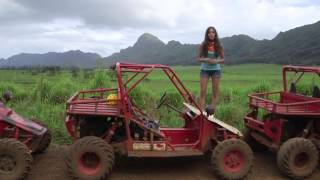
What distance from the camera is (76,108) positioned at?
308 inches

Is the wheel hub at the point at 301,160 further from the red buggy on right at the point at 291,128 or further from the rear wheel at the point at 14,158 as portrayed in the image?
the rear wheel at the point at 14,158

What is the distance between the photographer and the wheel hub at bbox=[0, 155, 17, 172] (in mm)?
7250

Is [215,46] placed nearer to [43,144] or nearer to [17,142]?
[43,144]

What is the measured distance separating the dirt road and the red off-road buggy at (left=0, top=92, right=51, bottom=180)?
32cm

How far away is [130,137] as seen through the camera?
7.79 metres

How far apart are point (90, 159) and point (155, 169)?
125 centimetres

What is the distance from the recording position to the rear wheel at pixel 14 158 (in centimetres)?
720

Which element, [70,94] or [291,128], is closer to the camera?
[291,128]

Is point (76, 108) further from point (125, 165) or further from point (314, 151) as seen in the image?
point (314, 151)

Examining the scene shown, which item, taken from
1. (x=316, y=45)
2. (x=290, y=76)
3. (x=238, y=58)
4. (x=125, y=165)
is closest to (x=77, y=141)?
(x=125, y=165)

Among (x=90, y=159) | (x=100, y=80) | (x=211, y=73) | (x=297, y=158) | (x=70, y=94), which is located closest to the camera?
(x=90, y=159)

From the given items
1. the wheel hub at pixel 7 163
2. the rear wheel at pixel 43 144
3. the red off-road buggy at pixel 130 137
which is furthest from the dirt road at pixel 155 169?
the wheel hub at pixel 7 163

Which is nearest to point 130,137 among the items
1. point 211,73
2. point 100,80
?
point 211,73

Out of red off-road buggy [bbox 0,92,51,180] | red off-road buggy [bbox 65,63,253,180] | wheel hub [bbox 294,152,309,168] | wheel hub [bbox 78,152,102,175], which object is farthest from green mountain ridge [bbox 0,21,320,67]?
wheel hub [bbox 78,152,102,175]
